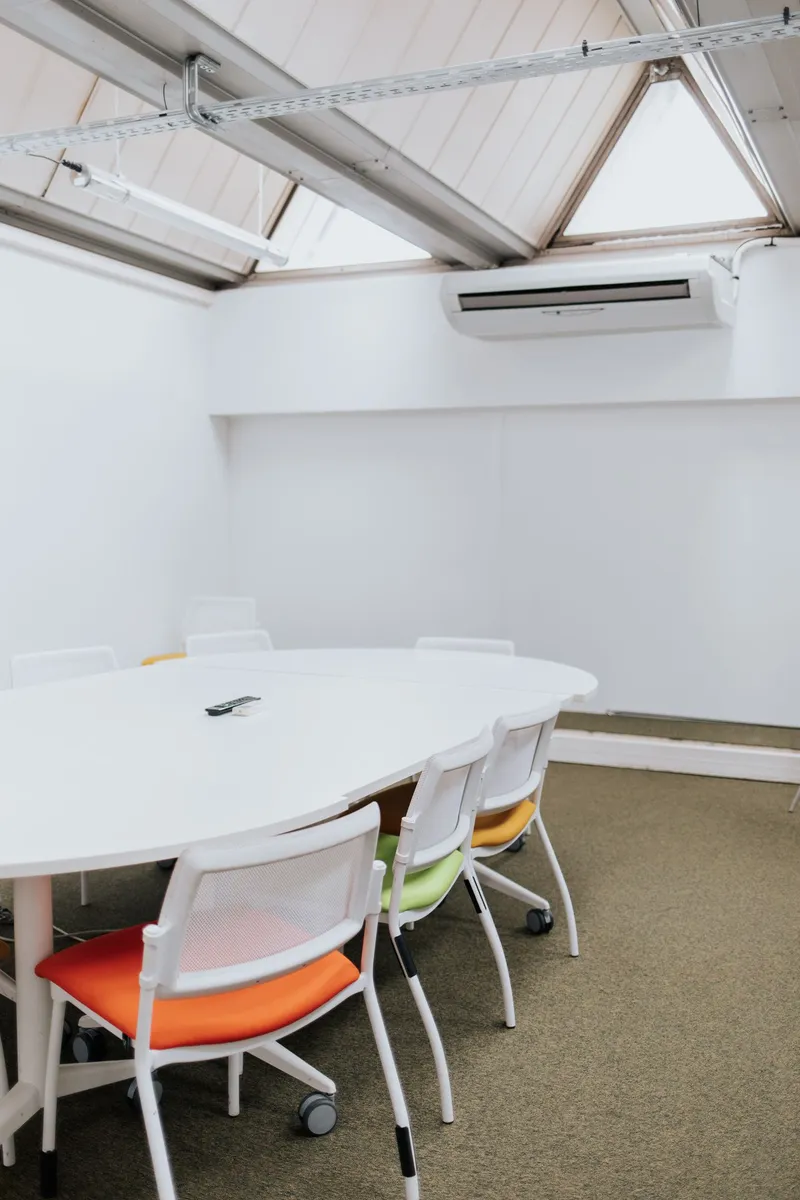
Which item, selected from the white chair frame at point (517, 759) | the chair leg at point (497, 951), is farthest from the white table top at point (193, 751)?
the chair leg at point (497, 951)

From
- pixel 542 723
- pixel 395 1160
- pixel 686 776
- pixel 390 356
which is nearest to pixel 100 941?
pixel 395 1160

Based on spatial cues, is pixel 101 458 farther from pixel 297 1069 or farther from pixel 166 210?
pixel 297 1069

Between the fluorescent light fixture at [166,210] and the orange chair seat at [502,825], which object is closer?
the orange chair seat at [502,825]

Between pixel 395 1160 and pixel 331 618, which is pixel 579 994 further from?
pixel 331 618

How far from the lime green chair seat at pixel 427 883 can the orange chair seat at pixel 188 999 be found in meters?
0.40

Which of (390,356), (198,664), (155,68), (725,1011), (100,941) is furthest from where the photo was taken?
(390,356)

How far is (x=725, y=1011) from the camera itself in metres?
3.38

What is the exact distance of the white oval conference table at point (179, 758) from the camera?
2.37 meters

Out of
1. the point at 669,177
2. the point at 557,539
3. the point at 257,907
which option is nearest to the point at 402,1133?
the point at 257,907

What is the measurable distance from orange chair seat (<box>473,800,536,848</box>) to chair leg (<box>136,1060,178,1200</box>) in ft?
4.97

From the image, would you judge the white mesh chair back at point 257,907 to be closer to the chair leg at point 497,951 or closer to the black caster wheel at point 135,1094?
the black caster wheel at point 135,1094

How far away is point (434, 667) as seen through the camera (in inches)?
184

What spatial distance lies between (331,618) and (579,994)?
4.05m

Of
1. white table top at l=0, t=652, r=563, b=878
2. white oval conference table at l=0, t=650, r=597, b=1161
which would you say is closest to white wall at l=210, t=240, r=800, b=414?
white oval conference table at l=0, t=650, r=597, b=1161
